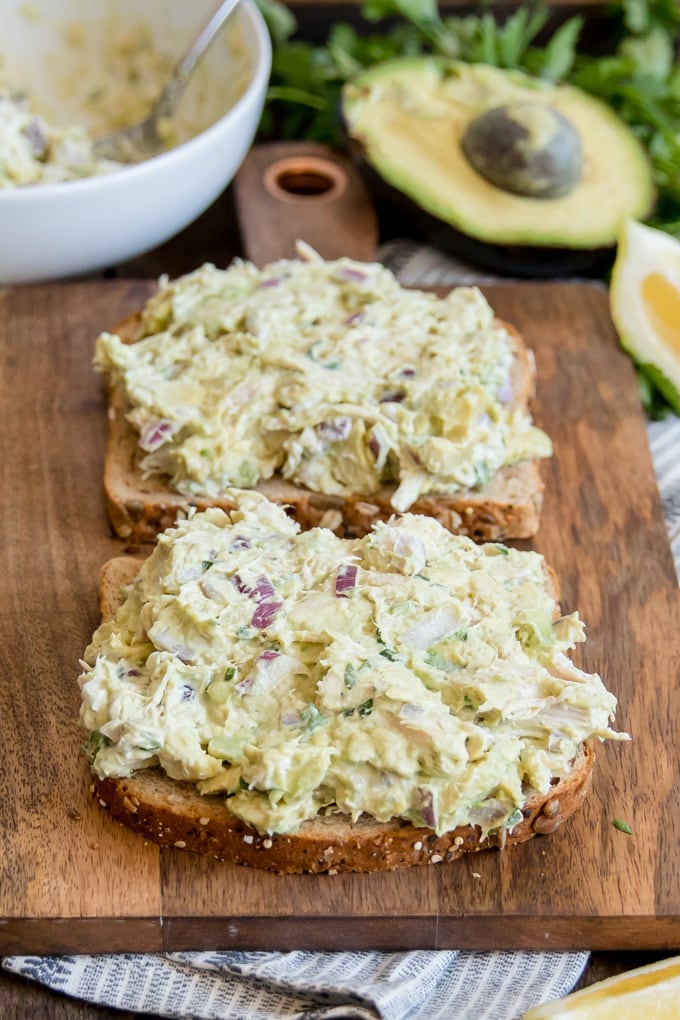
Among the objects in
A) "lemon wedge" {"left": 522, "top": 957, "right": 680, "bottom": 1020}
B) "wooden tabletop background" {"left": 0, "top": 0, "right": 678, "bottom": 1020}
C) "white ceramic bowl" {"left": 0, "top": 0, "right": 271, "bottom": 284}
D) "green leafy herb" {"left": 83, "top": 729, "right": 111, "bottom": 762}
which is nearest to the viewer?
"lemon wedge" {"left": 522, "top": 957, "right": 680, "bottom": 1020}

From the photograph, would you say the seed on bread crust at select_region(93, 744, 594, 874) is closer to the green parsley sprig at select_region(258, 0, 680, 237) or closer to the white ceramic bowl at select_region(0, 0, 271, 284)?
the white ceramic bowl at select_region(0, 0, 271, 284)

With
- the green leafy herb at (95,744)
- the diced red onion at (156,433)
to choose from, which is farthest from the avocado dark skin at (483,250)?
the green leafy herb at (95,744)

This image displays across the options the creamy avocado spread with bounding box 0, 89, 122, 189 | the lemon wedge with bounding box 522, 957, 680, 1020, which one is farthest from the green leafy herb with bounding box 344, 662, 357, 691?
the creamy avocado spread with bounding box 0, 89, 122, 189

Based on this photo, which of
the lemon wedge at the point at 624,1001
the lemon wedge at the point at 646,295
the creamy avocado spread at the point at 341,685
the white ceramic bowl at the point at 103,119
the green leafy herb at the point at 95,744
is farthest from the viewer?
the lemon wedge at the point at 646,295

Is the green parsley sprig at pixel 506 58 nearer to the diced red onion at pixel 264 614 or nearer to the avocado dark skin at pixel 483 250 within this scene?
the avocado dark skin at pixel 483 250

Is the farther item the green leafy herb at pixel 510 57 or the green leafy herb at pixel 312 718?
the green leafy herb at pixel 510 57

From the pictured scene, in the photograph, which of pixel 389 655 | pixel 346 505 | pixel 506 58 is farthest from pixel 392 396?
pixel 506 58
